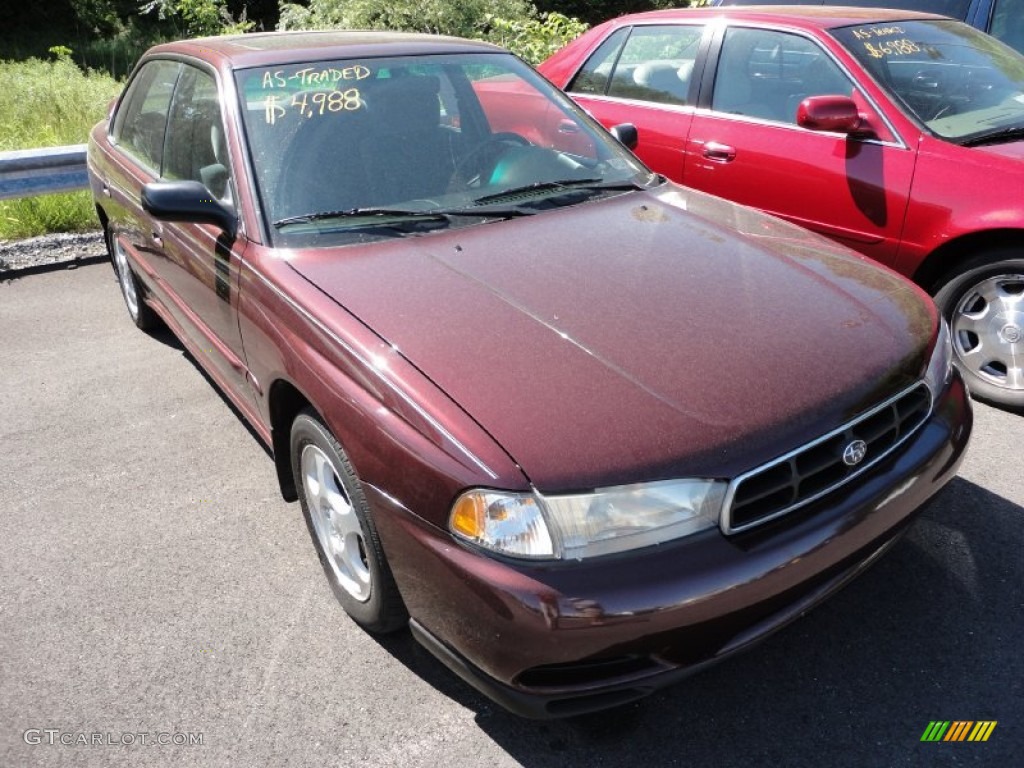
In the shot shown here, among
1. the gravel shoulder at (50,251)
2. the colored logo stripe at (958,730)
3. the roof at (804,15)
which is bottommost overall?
the gravel shoulder at (50,251)

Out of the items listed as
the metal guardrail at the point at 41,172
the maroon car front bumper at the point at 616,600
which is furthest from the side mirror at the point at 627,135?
the metal guardrail at the point at 41,172

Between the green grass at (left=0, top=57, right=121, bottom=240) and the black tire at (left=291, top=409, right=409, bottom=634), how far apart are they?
5093 mm

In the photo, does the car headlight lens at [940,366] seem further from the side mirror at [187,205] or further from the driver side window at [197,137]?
the driver side window at [197,137]

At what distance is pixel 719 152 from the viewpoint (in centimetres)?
447

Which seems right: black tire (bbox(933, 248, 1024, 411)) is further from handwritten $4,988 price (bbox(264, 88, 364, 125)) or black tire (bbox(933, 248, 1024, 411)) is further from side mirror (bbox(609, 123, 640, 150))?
handwritten $4,988 price (bbox(264, 88, 364, 125))

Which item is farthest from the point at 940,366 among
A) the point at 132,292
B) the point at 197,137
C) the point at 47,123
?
the point at 47,123

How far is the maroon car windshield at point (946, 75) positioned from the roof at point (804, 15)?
0.28ft

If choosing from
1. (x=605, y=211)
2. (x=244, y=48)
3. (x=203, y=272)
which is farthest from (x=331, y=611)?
(x=244, y=48)

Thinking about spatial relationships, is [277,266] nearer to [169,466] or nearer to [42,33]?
[169,466]

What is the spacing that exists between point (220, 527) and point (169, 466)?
0.58 meters

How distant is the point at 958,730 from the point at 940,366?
102 centimetres

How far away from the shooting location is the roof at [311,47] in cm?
316

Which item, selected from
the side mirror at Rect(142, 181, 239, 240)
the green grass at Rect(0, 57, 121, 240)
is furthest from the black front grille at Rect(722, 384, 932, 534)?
the green grass at Rect(0, 57, 121, 240)

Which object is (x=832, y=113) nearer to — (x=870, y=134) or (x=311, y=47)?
(x=870, y=134)
